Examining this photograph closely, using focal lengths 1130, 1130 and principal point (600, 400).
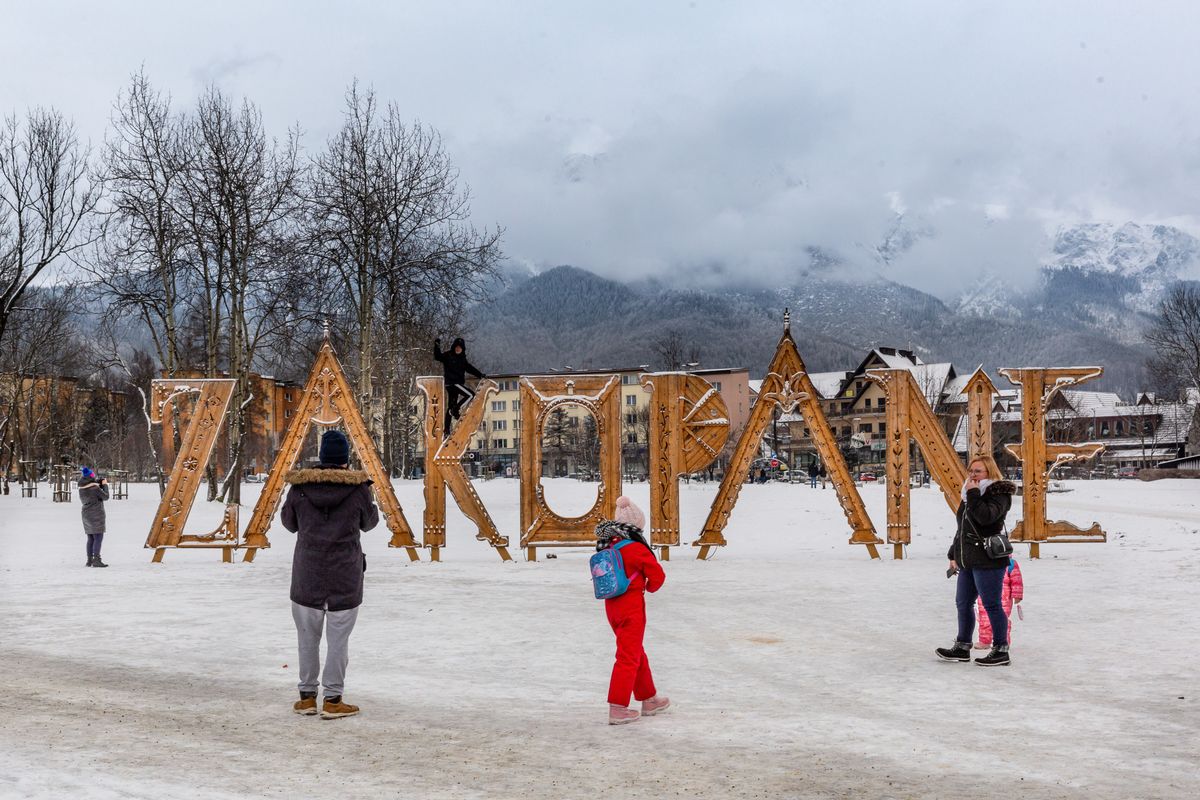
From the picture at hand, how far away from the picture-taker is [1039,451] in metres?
18.5

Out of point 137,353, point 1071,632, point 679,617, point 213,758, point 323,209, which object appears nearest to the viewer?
point 213,758

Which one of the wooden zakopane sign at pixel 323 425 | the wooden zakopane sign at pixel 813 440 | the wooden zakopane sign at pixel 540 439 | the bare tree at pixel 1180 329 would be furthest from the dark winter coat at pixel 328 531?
the bare tree at pixel 1180 329

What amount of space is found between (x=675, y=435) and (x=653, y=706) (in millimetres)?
10842

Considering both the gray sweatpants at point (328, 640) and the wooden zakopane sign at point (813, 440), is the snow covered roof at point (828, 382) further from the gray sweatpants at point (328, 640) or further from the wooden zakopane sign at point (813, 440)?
the gray sweatpants at point (328, 640)

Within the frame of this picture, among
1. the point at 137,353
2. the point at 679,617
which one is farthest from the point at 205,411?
the point at 137,353

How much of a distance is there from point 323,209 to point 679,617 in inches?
943

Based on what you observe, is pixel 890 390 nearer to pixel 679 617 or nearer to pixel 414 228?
pixel 679 617

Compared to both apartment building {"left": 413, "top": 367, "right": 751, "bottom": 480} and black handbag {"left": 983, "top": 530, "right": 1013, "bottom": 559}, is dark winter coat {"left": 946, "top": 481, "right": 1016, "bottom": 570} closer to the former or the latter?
black handbag {"left": 983, "top": 530, "right": 1013, "bottom": 559}

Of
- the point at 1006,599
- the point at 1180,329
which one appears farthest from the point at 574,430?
the point at 1006,599

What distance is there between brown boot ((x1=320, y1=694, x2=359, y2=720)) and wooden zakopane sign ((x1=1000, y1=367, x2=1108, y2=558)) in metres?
13.6

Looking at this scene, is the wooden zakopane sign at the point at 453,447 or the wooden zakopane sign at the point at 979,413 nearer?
the wooden zakopane sign at the point at 979,413

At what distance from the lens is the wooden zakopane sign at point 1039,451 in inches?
730

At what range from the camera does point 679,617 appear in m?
12.7

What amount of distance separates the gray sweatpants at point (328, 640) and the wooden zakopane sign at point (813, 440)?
38.7 feet
